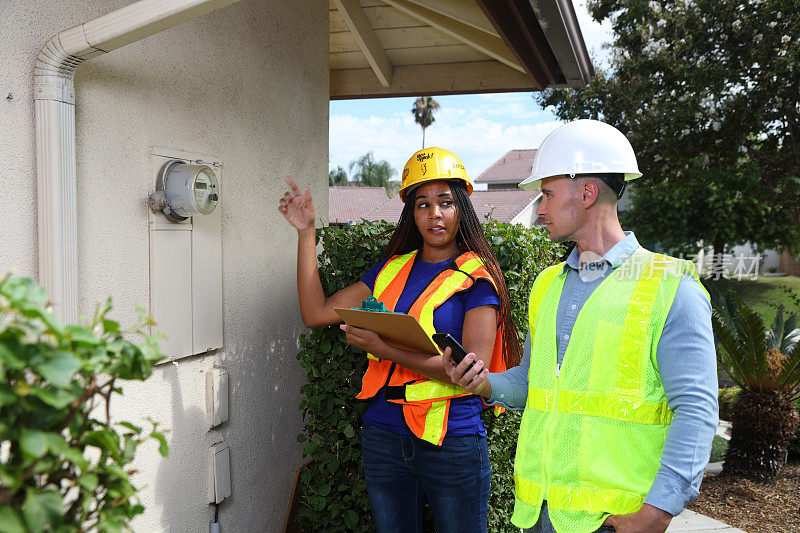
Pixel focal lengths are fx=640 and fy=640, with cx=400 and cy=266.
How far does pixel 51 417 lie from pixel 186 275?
6.43 ft

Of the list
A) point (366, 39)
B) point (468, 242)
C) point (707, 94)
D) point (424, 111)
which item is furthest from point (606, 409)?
point (424, 111)

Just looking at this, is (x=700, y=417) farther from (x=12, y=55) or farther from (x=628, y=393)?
(x=12, y=55)

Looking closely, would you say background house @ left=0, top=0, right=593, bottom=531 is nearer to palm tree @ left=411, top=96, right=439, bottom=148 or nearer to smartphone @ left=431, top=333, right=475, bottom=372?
smartphone @ left=431, top=333, right=475, bottom=372

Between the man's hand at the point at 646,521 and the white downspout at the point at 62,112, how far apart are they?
1797 millimetres

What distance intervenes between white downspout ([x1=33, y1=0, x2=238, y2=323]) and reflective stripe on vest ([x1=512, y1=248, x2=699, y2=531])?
1566 millimetres

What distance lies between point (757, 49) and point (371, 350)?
38.3ft

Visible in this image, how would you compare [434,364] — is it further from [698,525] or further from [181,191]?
[698,525]

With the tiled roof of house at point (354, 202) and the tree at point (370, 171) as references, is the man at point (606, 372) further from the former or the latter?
the tree at point (370, 171)

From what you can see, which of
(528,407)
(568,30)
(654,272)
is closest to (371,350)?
(528,407)

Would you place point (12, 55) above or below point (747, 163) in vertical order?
below

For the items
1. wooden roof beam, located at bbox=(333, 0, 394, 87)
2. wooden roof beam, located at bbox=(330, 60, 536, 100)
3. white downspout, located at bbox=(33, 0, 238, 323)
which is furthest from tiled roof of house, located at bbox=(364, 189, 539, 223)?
white downspout, located at bbox=(33, 0, 238, 323)

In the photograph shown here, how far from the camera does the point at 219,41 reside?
3.18 metres

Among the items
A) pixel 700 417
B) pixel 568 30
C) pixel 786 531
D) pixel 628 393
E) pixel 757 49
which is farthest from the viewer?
pixel 757 49

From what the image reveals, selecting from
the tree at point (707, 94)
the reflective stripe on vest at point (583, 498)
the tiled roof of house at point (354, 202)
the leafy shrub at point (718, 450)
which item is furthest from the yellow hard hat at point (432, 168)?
the tiled roof of house at point (354, 202)
